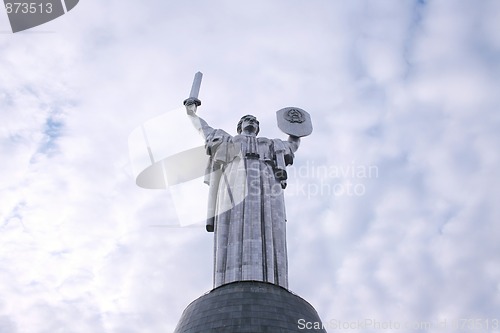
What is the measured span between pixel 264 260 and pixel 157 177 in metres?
5.82

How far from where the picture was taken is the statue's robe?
17.3 metres

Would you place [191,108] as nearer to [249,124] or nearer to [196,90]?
[196,90]

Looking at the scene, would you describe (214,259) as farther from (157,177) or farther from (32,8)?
(32,8)

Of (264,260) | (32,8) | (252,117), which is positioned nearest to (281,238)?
(264,260)

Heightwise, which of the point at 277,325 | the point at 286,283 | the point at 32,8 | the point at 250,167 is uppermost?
the point at 32,8

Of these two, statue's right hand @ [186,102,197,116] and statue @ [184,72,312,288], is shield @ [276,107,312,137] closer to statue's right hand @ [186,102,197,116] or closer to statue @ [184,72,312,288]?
statue @ [184,72,312,288]

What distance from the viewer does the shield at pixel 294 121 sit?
69.9 feet

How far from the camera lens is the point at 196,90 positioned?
21.3m

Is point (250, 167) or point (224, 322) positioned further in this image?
point (250, 167)

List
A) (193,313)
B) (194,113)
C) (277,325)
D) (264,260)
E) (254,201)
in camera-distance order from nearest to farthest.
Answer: (277,325) → (193,313) → (264,260) → (254,201) → (194,113)

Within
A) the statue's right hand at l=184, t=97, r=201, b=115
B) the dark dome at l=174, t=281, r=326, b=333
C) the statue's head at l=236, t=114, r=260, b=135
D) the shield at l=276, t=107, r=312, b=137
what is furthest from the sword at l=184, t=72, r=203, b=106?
the dark dome at l=174, t=281, r=326, b=333

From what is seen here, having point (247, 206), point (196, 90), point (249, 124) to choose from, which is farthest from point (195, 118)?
point (247, 206)

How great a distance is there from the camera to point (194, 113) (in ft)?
68.7

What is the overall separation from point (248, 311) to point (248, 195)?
481 centimetres
